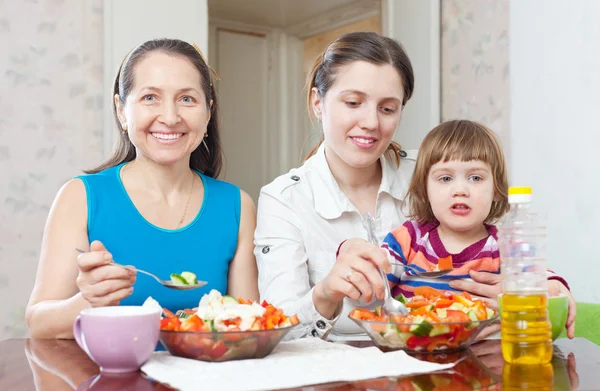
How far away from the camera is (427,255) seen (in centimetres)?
165

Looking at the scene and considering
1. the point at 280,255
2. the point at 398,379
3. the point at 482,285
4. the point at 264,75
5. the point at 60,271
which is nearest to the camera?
the point at 398,379

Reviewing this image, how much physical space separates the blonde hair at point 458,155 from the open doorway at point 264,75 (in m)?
3.50

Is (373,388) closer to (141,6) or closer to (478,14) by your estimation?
(141,6)

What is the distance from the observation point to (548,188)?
3.15 m

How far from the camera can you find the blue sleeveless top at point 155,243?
165cm

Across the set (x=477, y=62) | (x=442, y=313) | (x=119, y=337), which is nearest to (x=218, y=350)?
(x=119, y=337)

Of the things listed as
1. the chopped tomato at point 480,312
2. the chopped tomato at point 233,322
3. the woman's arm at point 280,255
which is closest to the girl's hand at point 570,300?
the chopped tomato at point 480,312

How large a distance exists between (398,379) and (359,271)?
0.30 metres

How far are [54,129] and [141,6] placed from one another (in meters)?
0.73

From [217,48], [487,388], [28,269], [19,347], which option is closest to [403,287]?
[487,388]

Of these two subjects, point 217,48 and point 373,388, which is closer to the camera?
point 373,388

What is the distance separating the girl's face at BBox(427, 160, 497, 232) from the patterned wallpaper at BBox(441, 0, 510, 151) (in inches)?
76.4

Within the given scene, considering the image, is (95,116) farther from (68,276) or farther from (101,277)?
(101,277)

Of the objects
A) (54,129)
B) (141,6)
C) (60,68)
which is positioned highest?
(141,6)
